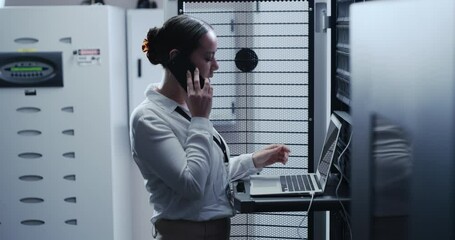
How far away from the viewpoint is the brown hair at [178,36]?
1.71 meters

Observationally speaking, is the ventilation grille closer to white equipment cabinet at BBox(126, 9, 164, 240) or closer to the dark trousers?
white equipment cabinet at BBox(126, 9, 164, 240)

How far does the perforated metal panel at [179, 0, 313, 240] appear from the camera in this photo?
6.72 feet

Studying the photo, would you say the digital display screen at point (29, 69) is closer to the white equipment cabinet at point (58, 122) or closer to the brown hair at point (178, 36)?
the white equipment cabinet at point (58, 122)

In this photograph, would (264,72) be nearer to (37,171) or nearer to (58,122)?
(58,122)

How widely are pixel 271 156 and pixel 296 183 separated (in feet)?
0.37

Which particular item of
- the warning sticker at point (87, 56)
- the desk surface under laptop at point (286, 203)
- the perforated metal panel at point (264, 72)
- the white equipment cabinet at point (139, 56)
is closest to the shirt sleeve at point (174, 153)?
the desk surface under laptop at point (286, 203)

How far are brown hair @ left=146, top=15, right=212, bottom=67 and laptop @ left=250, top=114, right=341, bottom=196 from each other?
0.43 metres

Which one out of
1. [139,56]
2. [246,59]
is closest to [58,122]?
[139,56]

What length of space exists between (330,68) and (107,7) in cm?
154

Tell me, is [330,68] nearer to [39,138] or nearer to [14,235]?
[39,138]

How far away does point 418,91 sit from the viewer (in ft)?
1.79

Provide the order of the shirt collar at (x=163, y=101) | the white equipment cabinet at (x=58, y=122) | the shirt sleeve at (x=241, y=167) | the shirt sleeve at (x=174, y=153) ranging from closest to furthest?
the shirt sleeve at (x=174, y=153)
the shirt collar at (x=163, y=101)
the shirt sleeve at (x=241, y=167)
the white equipment cabinet at (x=58, y=122)

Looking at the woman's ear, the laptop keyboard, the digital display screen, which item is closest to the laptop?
the laptop keyboard

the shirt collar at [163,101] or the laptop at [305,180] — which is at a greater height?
the shirt collar at [163,101]
